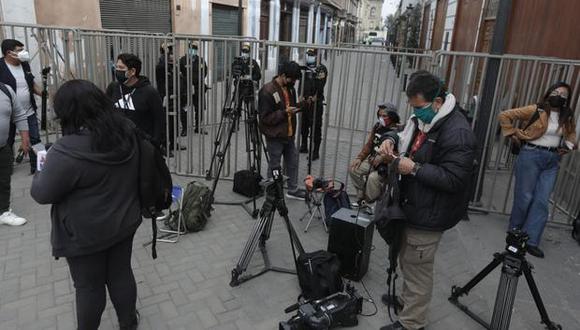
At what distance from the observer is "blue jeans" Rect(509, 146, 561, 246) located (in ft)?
14.3

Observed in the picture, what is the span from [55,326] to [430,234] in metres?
2.83

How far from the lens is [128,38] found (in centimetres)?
614

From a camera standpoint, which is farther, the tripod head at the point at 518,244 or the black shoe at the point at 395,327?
the black shoe at the point at 395,327

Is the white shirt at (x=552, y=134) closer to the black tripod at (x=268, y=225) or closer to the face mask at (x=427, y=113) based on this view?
the face mask at (x=427, y=113)

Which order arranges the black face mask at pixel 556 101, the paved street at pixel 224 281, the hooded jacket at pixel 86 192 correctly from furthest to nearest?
the black face mask at pixel 556 101
the paved street at pixel 224 281
the hooded jacket at pixel 86 192

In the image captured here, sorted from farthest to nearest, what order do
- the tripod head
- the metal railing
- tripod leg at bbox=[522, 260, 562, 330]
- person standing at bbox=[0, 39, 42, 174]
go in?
person standing at bbox=[0, 39, 42, 174] → the metal railing → tripod leg at bbox=[522, 260, 562, 330] → the tripod head

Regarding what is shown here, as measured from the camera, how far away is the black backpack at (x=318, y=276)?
3.43 m

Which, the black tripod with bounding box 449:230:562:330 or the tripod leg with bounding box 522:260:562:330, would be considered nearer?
the black tripod with bounding box 449:230:562:330

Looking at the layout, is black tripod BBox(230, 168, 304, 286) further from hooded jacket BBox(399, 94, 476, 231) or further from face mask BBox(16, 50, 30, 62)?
face mask BBox(16, 50, 30, 62)

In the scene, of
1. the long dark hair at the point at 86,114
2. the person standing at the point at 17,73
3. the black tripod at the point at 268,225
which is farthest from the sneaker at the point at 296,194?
the long dark hair at the point at 86,114

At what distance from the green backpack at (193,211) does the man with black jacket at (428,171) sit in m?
2.48

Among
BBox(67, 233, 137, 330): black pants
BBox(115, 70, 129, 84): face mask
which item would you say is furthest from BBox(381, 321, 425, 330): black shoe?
BBox(115, 70, 129, 84): face mask

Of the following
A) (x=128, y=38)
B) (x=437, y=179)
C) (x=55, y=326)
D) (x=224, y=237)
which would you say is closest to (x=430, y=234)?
(x=437, y=179)

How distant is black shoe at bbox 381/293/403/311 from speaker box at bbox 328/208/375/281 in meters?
0.32
